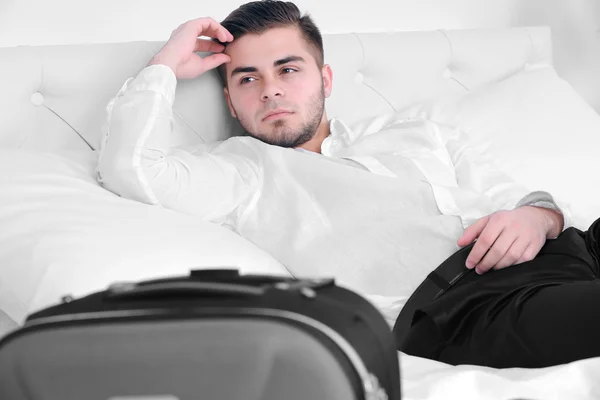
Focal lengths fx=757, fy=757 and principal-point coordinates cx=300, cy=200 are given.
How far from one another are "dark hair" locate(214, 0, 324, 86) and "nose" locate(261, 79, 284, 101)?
4.6 inches

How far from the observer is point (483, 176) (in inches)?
61.0

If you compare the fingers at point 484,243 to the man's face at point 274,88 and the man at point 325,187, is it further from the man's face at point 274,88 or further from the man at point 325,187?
the man's face at point 274,88

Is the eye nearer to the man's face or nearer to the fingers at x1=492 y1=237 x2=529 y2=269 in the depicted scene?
the man's face

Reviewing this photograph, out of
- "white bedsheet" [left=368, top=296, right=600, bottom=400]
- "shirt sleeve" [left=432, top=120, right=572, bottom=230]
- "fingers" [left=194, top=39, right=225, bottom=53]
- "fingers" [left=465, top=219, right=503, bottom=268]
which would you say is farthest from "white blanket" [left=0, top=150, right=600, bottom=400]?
"fingers" [left=194, top=39, right=225, bottom=53]

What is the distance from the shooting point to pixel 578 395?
0.81 metres

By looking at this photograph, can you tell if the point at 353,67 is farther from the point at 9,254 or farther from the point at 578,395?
the point at 578,395

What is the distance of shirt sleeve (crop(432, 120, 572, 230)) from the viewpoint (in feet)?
4.88

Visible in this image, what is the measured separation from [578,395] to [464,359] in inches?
10.7

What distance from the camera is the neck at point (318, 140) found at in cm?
165

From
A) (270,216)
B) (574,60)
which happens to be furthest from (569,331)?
(574,60)

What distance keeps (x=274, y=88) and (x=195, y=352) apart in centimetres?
97

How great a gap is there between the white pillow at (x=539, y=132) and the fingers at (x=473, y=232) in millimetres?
422

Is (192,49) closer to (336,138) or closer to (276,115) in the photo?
(276,115)

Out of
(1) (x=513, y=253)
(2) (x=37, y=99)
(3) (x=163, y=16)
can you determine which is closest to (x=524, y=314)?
(1) (x=513, y=253)
